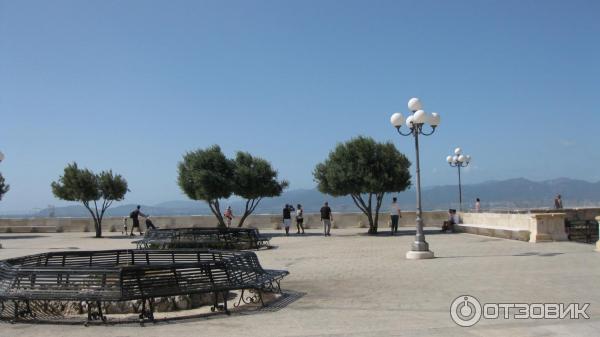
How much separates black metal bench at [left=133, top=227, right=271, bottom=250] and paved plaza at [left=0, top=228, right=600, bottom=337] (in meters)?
3.84

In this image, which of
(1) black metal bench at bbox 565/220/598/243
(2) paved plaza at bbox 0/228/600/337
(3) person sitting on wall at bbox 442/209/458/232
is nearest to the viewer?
(2) paved plaza at bbox 0/228/600/337

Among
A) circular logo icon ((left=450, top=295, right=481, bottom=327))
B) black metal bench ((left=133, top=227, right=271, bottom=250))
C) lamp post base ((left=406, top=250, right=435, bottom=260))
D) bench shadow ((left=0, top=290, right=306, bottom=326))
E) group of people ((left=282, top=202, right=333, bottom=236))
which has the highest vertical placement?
group of people ((left=282, top=202, right=333, bottom=236))

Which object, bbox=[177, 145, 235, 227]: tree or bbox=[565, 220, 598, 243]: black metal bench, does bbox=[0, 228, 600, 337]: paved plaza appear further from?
bbox=[177, 145, 235, 227]: tree

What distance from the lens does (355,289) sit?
1123 centimetres

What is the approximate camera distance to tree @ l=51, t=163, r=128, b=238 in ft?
103

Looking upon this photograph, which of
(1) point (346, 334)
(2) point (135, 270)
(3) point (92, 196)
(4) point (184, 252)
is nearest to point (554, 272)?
(1) point (346, 334)

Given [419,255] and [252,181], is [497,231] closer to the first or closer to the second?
[419,255]

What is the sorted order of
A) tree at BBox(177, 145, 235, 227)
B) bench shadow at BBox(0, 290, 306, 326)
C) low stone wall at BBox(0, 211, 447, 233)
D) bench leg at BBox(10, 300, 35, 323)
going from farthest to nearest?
low stone wall at BBox(0, 211, 447, 233) < tree at BBox(177, 145, 235, 227) < bench leg at BBox(10, 300, 35, 323) < bench shadow at BBox(0, 290, 306, 326)

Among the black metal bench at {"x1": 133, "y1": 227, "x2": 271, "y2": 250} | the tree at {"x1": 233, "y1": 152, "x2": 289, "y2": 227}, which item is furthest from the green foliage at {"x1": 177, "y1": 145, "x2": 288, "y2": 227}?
the black metal bench at {"x1": 133, "y1": 227, "x2": 271, "y2": 250}

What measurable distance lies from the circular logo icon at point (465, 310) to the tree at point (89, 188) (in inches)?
1008

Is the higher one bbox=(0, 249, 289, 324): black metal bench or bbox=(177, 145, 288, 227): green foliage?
bbox=(177, 145, 288, 227): green foliage

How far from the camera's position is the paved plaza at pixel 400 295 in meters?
7.71

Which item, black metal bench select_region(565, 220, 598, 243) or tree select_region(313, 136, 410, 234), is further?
tree select_region(313, 136, 410, 234)

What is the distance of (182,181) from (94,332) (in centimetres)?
2314
